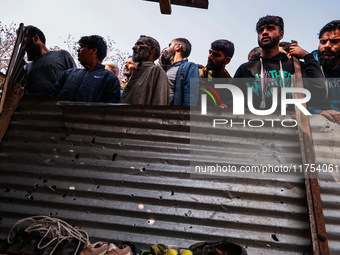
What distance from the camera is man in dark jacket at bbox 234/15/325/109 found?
3.05 metres

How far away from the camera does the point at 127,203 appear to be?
2652 millimetres

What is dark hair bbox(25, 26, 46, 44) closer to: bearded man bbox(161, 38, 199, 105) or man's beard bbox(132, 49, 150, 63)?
man's beard bbox(132, 49, 150, 63)

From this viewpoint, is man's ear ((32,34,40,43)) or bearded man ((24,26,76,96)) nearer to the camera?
bearded man ((24,26,76,96))

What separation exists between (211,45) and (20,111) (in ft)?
9.15

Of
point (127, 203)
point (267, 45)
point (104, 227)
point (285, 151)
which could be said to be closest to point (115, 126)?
point (127, 203)

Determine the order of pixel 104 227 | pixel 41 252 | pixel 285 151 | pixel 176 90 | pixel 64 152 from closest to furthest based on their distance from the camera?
pixel 41 252 < pixel 104 227 < pixel 285 151 < pixel 64 152 < pixel 176 90

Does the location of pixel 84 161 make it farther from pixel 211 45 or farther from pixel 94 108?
pixel 211 45

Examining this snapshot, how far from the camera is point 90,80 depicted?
3.62 m

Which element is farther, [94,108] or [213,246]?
[94,108]

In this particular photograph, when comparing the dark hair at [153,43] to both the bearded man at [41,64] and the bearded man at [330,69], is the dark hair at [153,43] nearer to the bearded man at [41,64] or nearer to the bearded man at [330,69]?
the bearded man at [41,64]

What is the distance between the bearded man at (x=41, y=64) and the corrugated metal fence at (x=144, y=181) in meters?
0.64

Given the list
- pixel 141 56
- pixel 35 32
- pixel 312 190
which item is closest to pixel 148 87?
pixel 141 56
